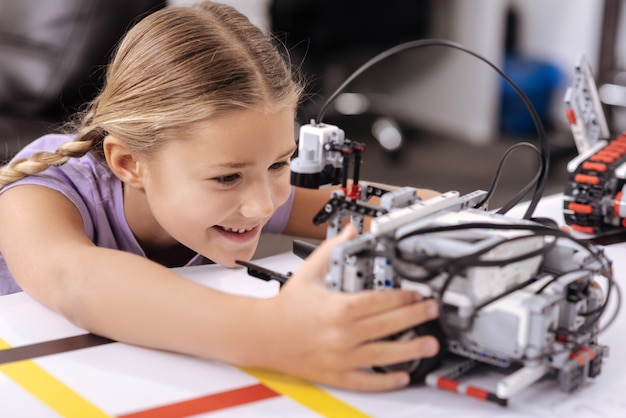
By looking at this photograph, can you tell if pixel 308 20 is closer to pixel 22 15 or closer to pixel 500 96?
pixel 500 96

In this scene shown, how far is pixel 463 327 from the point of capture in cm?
75

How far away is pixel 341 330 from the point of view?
0.75 m

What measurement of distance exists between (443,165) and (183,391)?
275 cm

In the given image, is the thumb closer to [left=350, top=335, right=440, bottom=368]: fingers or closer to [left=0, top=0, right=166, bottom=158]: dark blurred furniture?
[left=350, top=335, right=440, bottom=368]: fingers

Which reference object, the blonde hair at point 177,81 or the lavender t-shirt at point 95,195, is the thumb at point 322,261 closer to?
the blonde hair at point 177,81

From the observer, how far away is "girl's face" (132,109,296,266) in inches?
39.2

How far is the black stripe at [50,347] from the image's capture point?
860 mm

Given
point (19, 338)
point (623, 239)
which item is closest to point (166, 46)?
point (19, 338)

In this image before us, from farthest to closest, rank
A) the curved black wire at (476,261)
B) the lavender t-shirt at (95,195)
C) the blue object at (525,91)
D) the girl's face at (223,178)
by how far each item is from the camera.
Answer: the blue object at (525,91), the lavender t-shirt at (95,195), the girl's face at (223,178), the curved black wire at (476,261)

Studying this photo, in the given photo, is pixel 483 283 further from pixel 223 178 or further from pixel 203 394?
pixel 223 178

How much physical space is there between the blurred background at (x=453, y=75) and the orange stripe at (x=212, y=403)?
2.27m

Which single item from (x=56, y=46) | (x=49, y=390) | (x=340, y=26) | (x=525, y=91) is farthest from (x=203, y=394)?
(x=525, y=91)

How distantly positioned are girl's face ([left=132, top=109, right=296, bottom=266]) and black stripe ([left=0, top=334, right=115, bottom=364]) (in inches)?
8.1

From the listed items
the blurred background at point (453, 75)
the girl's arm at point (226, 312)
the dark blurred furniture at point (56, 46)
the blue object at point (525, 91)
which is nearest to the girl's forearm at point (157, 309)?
the girl's arm at point (226, 312)
